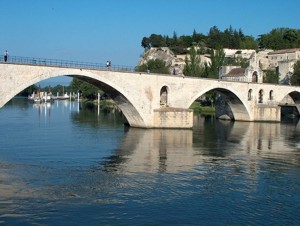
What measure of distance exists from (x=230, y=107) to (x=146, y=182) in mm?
38153

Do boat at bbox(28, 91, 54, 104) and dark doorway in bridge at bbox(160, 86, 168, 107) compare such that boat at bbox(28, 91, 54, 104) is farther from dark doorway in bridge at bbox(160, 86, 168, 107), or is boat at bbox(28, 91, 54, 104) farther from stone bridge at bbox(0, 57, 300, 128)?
dark doorway in bridge at bbox(160, 86, 168, 107)

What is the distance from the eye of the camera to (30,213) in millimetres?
12562

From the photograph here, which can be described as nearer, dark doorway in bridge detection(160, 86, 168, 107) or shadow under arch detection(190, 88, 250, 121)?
dark doorway in bridge detection(160, 86, 168, 107)

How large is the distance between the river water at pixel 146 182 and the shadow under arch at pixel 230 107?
66.2ft

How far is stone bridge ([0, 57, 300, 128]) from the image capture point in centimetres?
2761

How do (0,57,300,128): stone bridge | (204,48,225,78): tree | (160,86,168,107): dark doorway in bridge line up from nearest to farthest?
(0,57,300,128): stone bridge
(160,86,168,107): dark doorway in bridge
(204,48,225,78): tree

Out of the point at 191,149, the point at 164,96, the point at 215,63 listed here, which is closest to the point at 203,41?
the point at 215,63

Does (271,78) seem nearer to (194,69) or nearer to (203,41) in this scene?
(194,69)

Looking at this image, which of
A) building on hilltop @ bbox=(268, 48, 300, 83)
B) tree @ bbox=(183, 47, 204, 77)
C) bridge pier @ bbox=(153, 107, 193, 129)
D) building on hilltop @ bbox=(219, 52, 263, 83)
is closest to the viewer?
bridge pier @ bbox=(153, 107, 193, 129)

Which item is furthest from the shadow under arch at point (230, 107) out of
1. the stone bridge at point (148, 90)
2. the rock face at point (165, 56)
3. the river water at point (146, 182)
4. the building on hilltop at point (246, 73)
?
the rock face at point (165, 56)

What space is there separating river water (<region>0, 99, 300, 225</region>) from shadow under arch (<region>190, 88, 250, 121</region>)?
2017cm

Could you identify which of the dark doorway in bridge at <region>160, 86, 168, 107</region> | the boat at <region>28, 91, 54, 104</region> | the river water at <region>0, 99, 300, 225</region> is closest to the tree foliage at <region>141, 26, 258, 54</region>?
the boat at <region>28, 91, 54, 104</region>

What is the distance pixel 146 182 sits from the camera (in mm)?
16719

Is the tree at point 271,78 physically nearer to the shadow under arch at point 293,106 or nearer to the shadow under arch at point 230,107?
the shadow under arch at point 293,106
